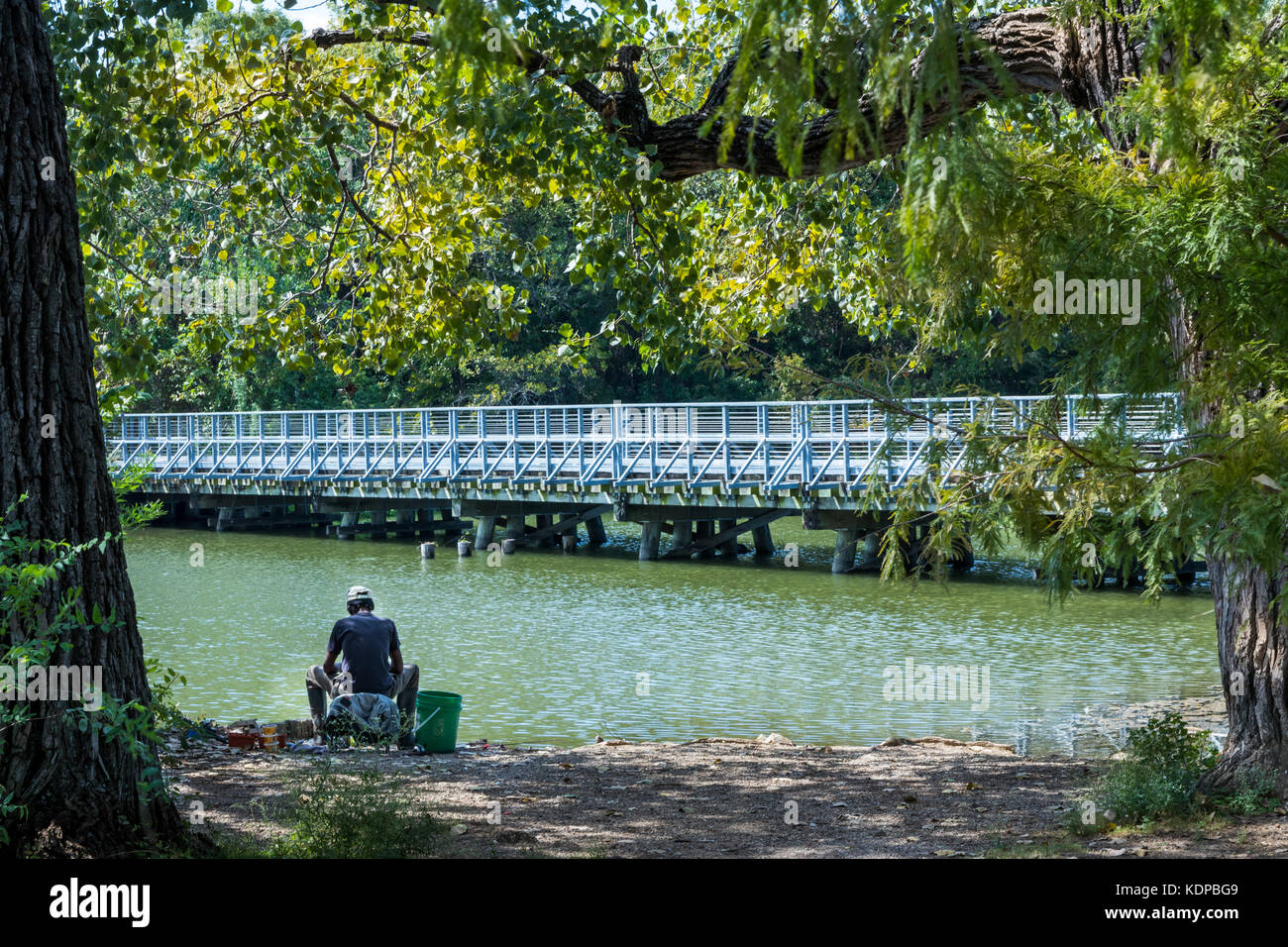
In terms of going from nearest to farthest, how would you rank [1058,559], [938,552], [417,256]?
1. [1058,559]
2. [938,552]
3. [417,256]

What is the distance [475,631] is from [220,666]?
142 inches

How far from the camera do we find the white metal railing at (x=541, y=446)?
2348 centimetres

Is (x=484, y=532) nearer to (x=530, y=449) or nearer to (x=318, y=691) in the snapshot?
(x=530, y=449)

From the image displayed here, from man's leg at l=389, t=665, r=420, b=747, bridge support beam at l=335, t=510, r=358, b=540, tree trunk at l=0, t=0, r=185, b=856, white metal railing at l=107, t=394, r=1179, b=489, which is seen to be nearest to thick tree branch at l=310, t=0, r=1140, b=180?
tree trunk at l=0, t=0, r=185, b=856

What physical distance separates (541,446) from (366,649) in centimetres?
2021

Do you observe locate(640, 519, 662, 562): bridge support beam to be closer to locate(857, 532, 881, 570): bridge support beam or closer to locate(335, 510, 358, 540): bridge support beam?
locate(857, 532, 881, 570): bridge support beam

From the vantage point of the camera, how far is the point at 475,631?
17.6 m

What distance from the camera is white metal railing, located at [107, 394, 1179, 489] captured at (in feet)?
77.0

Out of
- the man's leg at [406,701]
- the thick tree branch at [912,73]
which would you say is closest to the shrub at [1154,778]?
the thick tree branch at [912,73]

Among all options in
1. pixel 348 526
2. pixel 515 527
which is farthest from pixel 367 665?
pixel 348 526

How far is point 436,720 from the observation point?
8.49m
